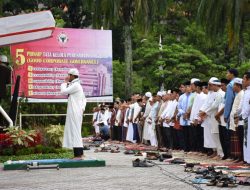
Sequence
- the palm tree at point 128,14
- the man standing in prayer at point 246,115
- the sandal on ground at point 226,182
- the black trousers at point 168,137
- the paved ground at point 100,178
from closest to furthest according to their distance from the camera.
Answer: the sandal on ground at point 226,182, the paved ground at point 100,178, the man standing in prayer at point 246,115, the black trousers at point 168,137, the palm tree at point 128,14

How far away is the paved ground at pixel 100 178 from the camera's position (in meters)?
8.82

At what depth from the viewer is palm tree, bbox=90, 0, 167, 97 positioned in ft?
100.0

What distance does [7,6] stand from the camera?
142 feet

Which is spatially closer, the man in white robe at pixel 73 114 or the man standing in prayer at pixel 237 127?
the man standing in prayer at pixel 237 127

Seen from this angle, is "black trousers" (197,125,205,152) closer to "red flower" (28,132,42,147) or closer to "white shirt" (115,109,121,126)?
"red flower" (28,132,42,147)

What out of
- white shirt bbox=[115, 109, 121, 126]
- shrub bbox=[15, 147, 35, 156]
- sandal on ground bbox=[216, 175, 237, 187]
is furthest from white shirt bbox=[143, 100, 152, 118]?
sandal on ground bbox=[216, 175, 237, 187]

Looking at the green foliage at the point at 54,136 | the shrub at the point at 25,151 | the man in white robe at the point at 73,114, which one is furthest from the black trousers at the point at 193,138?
the shrub at the point at 25,151

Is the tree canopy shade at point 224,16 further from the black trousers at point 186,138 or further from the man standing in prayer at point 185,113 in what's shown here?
the black trousers at point 186,138

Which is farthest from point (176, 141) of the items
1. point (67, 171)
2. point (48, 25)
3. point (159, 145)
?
point (67, 171)

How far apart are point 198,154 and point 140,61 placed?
19871mm

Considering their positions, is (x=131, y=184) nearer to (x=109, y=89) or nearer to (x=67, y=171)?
(x=67, y=171)

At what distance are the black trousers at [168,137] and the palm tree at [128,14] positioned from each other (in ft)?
38.5

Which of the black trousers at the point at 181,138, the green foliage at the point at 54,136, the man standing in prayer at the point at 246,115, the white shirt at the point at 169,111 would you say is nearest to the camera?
the man standing in prayer at the point at 246,115

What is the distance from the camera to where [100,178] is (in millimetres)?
9984
